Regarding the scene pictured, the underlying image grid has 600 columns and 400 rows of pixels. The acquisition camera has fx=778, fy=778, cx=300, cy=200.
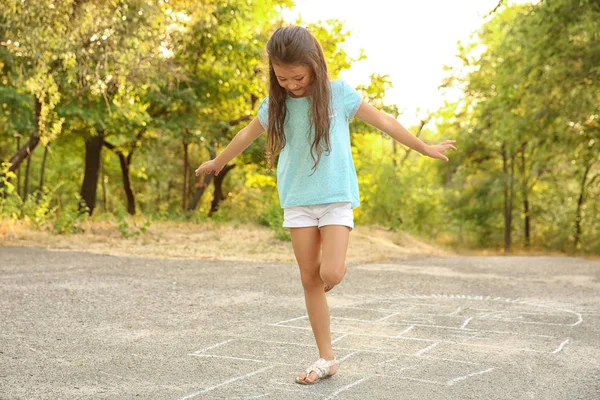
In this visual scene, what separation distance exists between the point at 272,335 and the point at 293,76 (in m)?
2.18

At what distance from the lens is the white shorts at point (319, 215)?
3883 millimetres

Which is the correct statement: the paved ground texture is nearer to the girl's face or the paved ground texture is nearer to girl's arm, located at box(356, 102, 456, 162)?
girl's arm, located at box(356, 102, 456, 162)

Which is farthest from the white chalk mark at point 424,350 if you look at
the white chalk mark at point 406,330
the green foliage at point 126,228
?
the green foliage at point 126,228

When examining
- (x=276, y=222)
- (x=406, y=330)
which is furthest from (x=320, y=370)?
(x=276, y=222)

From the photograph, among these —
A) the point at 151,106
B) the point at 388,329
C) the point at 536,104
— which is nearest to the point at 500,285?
the point at 388,329

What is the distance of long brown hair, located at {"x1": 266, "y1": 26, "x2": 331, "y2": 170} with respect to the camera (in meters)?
3.69

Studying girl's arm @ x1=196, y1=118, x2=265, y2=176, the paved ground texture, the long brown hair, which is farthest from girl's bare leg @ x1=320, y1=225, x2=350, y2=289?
girl's arm @ x1=196, y1=118, x2=265, y2=176

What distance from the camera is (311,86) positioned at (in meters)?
3.88

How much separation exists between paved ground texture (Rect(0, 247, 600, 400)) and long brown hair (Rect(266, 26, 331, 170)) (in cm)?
121

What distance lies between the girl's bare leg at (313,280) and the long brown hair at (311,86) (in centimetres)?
36

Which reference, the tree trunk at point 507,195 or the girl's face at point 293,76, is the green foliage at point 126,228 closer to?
the girl's face at point 293,76

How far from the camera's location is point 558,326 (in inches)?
239

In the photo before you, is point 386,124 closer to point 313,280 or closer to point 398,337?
point 313,280

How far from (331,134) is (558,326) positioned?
3.13 metres
